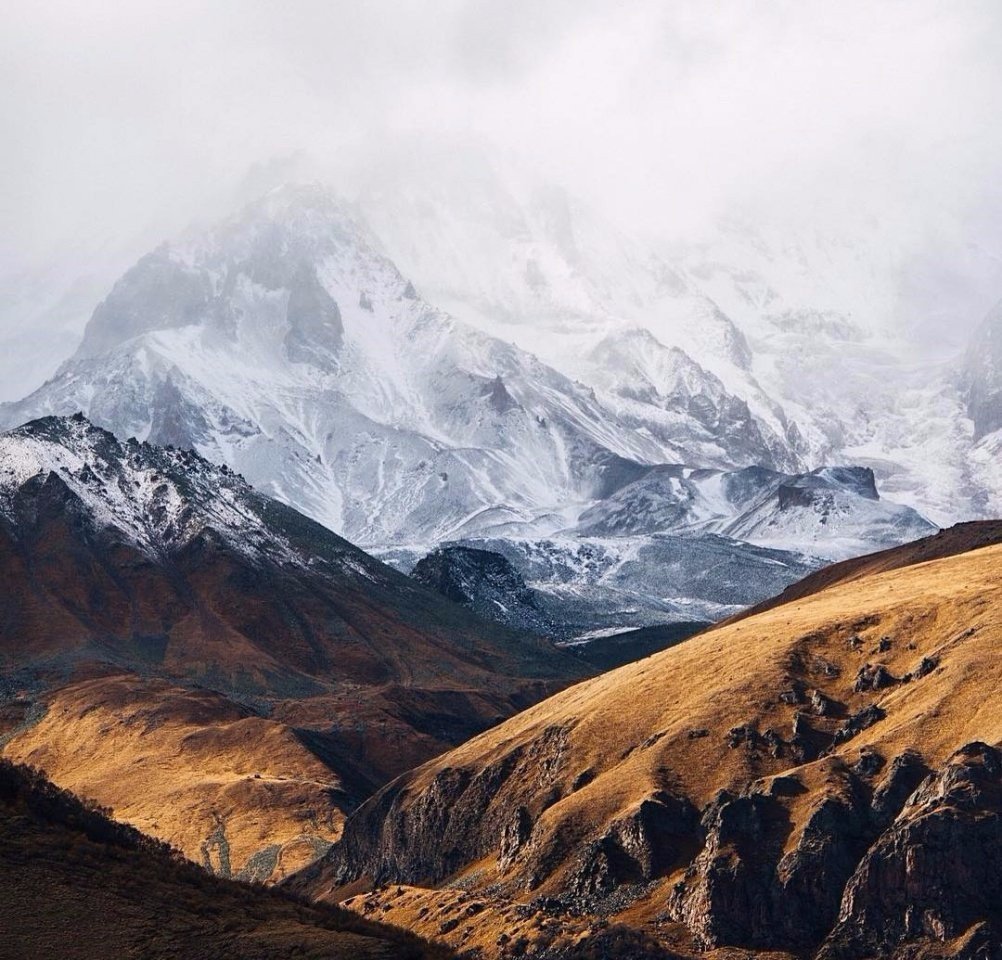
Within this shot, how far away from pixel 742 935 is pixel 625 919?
336 inches

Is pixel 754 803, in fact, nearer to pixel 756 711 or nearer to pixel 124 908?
pixel 756 711

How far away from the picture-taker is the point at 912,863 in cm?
11106

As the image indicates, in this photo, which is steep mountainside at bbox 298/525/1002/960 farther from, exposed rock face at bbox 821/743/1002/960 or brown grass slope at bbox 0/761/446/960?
brown grass slope at bbox 0/761/446/960

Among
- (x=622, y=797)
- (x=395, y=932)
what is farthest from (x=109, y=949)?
(x=622, y=797)

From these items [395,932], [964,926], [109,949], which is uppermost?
[109,949]

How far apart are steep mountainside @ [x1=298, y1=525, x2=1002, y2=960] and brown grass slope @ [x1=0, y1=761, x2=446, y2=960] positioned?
2590 cm

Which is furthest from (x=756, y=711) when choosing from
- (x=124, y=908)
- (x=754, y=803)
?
(x=124, y=908)

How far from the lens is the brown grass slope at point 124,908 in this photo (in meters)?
84.1

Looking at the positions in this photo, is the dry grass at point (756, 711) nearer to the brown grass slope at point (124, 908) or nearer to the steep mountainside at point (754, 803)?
the steep mountainside at point (754, 803)

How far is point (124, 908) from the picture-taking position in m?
88.0

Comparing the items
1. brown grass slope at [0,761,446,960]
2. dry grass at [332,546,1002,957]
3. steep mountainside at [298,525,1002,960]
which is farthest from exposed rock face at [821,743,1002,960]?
brown grass slope at [0,761,446,960]

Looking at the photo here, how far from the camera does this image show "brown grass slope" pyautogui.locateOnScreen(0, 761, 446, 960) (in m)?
84.1

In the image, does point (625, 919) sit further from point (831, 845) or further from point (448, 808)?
point (448, 808)

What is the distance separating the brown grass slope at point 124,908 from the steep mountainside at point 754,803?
25.9 metres
